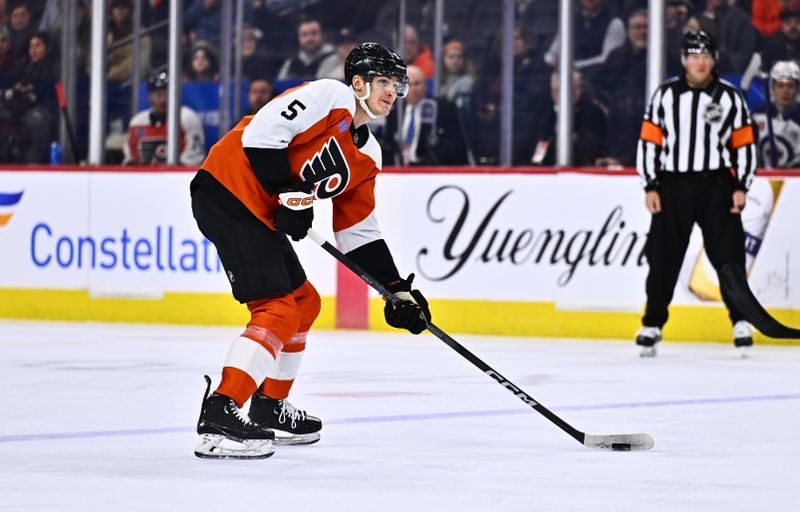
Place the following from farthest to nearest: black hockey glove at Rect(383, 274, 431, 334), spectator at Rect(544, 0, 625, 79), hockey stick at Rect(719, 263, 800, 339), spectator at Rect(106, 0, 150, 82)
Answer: spectator at Rect(106, 0, 150, 82), spectator at Rect(544, 0, 625, 79), hockey stick at Rect(719, 263, 800, 339), black hockey glove at Rect(383, 274, 431, 334)

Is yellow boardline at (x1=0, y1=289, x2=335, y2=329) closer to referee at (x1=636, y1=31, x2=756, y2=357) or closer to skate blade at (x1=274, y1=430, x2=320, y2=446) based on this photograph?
referee at (x1=636, y1=31, x2=756, y2=357)

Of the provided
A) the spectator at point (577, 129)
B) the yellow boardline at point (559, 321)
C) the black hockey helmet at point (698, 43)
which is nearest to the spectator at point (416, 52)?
the spectator at point (577, 129)

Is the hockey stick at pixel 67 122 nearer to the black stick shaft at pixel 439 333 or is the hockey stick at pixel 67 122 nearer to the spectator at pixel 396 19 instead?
the spectator at pixel 396 19

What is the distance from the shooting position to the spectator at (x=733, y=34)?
7.96 m

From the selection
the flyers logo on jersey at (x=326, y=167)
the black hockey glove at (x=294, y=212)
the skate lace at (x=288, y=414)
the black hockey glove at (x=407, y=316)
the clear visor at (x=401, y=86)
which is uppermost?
the clear visor at (x=401, y=86)

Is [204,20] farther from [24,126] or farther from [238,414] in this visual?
[238,414]

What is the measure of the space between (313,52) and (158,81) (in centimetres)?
Answer: 95

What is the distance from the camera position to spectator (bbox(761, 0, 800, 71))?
790 cm

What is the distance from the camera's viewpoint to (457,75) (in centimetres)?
866

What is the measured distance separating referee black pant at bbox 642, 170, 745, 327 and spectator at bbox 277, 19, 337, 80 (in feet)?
8.22

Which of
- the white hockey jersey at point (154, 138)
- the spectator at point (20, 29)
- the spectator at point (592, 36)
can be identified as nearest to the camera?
the spectator at point (592, 36)

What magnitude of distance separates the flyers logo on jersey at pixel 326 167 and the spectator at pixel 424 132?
4658mm

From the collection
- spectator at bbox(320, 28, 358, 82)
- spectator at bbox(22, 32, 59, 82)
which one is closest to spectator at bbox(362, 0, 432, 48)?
spectator at bbox(320, 28, 358, 82)

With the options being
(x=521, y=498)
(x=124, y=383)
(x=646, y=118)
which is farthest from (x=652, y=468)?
(x=646, y=118)
